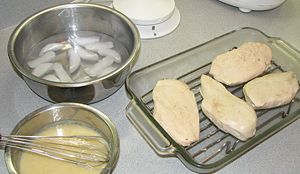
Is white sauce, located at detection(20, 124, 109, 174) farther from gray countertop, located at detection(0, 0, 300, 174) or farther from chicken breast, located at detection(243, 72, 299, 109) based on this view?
chicken breast, located at detection(243, 72, 299, 109)

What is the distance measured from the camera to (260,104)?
0.67 metres

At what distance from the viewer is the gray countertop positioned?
640mm

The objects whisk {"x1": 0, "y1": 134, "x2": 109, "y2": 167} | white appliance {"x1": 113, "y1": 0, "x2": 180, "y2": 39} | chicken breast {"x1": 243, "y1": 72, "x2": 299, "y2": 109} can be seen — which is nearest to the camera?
whisk {"x1": 0, "y1": 134, "x2": 109, "y2": 167}

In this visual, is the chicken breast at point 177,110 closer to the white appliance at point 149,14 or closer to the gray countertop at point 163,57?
the gray countertop at point 163,57

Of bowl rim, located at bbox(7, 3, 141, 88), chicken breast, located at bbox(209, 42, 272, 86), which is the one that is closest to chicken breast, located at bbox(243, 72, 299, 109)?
chicken breast, located at bbox(209, 42, 272, 86)

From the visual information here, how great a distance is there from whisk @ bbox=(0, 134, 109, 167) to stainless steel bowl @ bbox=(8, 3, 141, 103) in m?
0.08

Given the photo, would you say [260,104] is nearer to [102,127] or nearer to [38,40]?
[102,127]

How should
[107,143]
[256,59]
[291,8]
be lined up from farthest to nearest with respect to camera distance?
[291,8], [256,59], [107,143]

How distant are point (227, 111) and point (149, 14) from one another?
0.99ft

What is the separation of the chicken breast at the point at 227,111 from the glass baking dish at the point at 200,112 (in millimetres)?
19

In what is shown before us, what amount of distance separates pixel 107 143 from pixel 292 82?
0.36 meters

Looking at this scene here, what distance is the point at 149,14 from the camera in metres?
0.83

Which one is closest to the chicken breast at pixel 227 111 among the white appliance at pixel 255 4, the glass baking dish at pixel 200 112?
the glass baking dish at pixel 200 112

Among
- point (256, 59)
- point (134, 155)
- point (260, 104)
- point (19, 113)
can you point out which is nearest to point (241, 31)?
point (256, 59)
